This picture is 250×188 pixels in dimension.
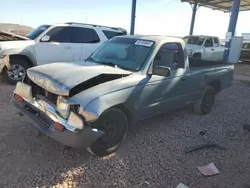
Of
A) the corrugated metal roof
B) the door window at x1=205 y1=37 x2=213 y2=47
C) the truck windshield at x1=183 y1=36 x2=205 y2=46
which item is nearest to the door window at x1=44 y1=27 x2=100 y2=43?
the truck windshield at x1=183 y1=36 x2=205 y2=46

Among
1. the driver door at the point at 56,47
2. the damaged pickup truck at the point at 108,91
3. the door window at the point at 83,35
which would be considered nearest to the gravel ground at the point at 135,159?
the damaged pickup truck at the point at 108,91

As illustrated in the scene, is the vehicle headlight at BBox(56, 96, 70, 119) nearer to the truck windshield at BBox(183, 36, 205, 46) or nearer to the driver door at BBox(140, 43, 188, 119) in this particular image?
the driver door at BBox(140, 43, 188, 119)

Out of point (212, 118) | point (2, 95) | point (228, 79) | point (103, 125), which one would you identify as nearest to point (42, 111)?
point (103, 125)

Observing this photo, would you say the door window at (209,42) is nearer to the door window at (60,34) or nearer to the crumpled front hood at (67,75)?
the door window at (60,34)

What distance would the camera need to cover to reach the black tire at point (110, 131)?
3.63 meters

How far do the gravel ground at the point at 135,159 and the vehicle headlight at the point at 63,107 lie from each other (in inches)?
29.0

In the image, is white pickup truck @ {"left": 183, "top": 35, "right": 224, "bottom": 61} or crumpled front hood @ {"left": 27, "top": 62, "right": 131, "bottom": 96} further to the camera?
white pickup truck @ {"left": 183, "top": 35, "right": 224, "bottom": 61}

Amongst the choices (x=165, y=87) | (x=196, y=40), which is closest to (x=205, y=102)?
(x=165, y=87)

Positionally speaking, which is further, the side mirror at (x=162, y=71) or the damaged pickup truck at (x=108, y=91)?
the side mirror at (x=162, y=71)

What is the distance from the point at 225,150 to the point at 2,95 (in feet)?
17.4

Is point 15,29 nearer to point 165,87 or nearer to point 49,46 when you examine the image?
point 49,46

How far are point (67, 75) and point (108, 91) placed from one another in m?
0.62

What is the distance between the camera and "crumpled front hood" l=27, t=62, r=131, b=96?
134 inches

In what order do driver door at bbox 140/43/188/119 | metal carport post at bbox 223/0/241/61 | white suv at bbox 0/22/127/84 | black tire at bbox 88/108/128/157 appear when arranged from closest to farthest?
1. black tire at bbox 88/108/128/157
2. driver door at bbox 140/43/188/119
3. white suv at bbox 0/22/127/84
4. metal carport post at bbox 223/0/241/61
